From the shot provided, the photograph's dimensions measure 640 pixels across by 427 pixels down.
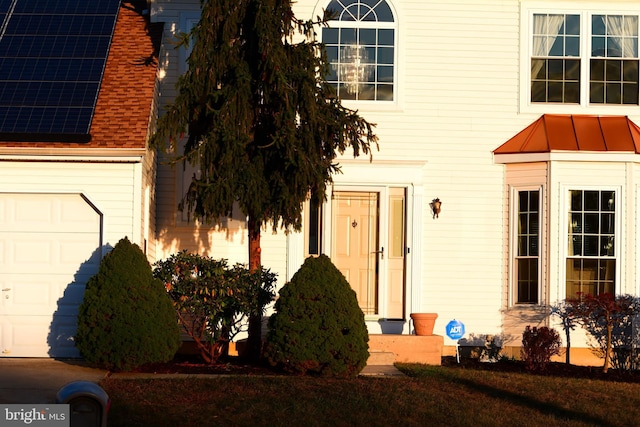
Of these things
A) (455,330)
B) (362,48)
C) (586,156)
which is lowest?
(455,330)

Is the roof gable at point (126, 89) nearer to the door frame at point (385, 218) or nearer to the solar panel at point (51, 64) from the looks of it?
the solar panel at point (51, 64)

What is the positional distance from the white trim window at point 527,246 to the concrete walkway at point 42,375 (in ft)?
9.48

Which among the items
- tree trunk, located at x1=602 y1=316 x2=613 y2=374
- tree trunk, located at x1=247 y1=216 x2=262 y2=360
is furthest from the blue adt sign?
tree trunk, located at x1=247 y1=216 x2=262 y2=360

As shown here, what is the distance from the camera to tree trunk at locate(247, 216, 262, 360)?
1388 cm

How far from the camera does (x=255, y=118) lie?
535 inches

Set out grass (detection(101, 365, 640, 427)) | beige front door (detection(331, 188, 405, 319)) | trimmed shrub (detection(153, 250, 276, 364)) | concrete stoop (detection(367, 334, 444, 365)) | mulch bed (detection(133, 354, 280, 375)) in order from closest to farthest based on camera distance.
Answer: grass (detection(101, 365, 640, 427)), mulch bed (detection(133, 354, 280, 375)), trimmed shrub (detection(153, 250, 276, 364)), concrete stoop (detection(367, 334, 444, 365)), beige front door (detection(331, 188, 405, 319))

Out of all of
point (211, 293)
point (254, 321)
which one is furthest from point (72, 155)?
point (254, 321)

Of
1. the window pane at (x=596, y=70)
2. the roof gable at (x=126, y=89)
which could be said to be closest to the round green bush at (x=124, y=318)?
the roof gable at (x=126, y=89)

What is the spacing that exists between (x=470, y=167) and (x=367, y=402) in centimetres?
589

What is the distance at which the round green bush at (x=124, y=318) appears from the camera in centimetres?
1242

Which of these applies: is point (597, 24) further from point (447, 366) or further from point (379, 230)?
point (447, 366)

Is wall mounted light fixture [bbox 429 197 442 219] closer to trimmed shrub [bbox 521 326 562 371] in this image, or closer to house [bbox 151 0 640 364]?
house [bbox 151 0 640 364]

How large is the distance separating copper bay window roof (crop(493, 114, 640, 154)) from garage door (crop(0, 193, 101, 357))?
6511 millimetres

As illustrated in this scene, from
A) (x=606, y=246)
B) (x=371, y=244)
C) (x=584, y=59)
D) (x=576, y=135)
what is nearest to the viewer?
(x=606, y=246)
